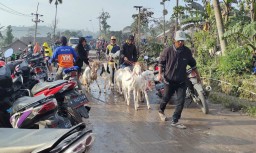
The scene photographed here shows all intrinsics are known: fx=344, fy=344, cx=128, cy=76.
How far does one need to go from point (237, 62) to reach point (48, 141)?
9776 mm

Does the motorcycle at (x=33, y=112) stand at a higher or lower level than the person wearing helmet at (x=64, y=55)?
lower

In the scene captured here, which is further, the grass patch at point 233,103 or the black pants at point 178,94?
the grass patch at point 233,103

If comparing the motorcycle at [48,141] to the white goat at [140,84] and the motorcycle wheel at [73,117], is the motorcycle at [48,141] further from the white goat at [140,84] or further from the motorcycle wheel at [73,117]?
the white goat at [140,84]

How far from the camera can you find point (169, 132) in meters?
7.00

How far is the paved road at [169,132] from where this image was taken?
19.6 ft

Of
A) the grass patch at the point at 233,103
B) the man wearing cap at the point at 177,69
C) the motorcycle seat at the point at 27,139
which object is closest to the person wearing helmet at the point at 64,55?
the man wearing cap at the point at 177,69

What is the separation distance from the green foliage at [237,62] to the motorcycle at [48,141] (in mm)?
9414

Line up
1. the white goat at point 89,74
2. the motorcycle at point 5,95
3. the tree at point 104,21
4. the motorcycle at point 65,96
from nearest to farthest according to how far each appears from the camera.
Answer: the motorcycle at point 5,95, the motorcycle at point 65,96, the white goat at point 89,74, the tree at point 104,21

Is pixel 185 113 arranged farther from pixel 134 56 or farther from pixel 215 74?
pixel 215 74

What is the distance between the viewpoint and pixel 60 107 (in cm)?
602

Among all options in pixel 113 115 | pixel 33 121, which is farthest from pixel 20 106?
pixel 113 115

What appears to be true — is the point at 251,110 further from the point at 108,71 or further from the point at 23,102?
the point at 23,102

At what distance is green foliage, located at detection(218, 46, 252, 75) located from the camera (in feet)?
37.1

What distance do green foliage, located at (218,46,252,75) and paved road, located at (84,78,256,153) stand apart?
2309 mm
